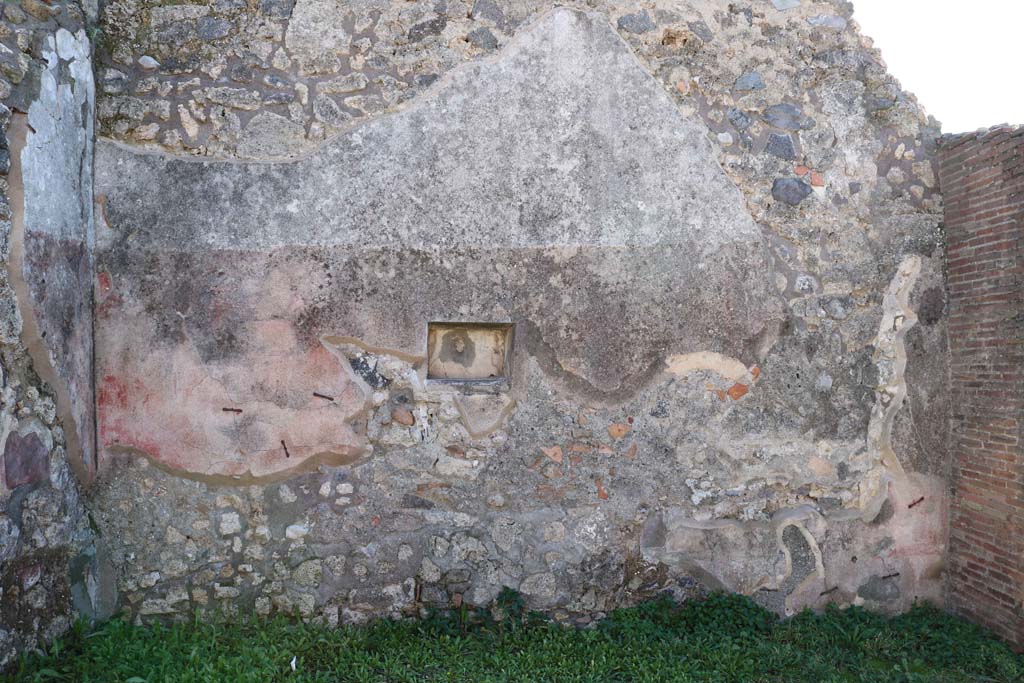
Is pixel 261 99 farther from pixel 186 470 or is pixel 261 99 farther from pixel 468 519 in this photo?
pixel 468 519

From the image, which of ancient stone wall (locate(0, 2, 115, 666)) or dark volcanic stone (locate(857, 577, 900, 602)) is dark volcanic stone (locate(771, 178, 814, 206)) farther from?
ancient stone wall (locate(0, 2, 115, 666))

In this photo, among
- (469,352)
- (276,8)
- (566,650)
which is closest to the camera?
(566,650)

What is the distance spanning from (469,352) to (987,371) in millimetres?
2817

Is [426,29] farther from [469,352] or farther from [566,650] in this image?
[566,650]

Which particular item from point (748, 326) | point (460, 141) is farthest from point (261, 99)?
point (748, 326)

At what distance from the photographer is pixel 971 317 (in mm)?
3986

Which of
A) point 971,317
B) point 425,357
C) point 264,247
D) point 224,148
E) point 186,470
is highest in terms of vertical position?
point 224,148

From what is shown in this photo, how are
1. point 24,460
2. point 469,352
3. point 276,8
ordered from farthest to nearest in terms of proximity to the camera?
1. point 469,352
2. point 276,8
3. point 24,460

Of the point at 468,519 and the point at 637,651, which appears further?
the point at 468,519

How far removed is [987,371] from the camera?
3908mm

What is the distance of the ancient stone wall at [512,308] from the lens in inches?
149

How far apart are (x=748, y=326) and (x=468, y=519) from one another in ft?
6.14

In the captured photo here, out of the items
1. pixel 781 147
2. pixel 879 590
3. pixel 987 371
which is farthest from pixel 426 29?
pixel 879 590

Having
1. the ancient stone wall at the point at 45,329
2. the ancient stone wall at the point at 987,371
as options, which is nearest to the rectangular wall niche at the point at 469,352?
the ancient stone wall at the point at 45,329
